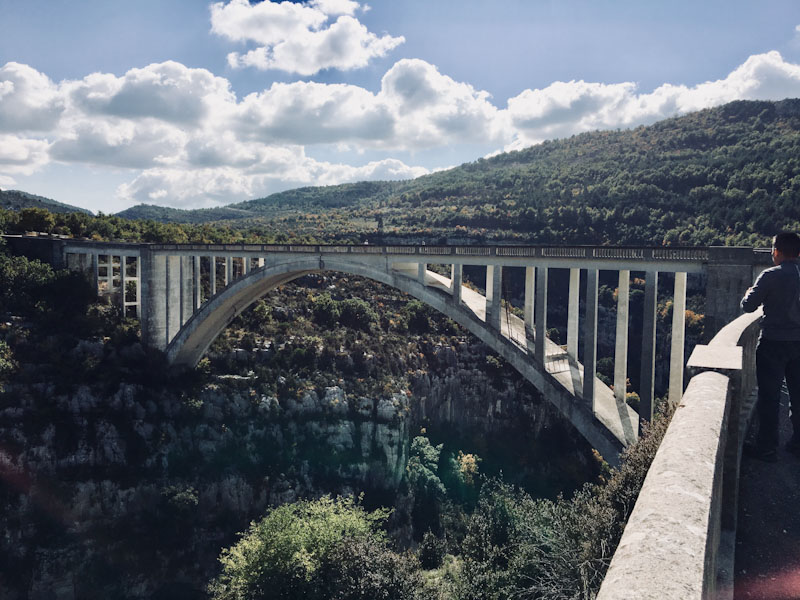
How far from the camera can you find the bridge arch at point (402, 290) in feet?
55.6

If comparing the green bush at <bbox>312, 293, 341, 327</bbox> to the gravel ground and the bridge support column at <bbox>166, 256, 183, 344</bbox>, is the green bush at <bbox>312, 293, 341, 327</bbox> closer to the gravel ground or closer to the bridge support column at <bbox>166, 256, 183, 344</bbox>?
the bridge support column at <bbox>166, 256, 183, 344</bbox>

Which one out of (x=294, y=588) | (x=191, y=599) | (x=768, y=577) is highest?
(x=768, y=577)

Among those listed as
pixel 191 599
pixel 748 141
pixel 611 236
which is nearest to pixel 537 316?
pixel 191 599

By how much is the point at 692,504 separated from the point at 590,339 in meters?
13.2

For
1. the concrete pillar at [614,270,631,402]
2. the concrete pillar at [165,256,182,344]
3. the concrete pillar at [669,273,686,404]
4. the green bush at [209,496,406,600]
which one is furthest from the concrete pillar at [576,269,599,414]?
the concrete pillar at [165,256,182,344]

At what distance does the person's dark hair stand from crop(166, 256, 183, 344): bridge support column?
31.2 m

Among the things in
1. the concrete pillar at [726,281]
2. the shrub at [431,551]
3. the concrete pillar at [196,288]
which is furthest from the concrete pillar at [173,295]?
the concrete pillar at [726,281]

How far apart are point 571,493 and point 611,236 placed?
88.0 ft

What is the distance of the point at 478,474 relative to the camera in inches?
1414

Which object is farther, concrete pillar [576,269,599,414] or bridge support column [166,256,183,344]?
A: bridge support column [166,256,183,344]

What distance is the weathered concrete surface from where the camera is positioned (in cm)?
265

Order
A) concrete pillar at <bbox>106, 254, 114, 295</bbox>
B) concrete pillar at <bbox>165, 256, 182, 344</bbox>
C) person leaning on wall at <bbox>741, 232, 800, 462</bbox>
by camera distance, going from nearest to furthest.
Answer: person leaning on wall at <bbox>741, 232, 800, 462</bbox> → concrete pillar at <bbox>165, 256, 182, 344</bbox> → concrete pillar at <bbox>106, 254, 114, 295</bbox>

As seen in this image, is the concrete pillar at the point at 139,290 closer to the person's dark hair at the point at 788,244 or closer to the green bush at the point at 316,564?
the green bush at the point at 316,564

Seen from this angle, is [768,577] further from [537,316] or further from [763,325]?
[537,316]
